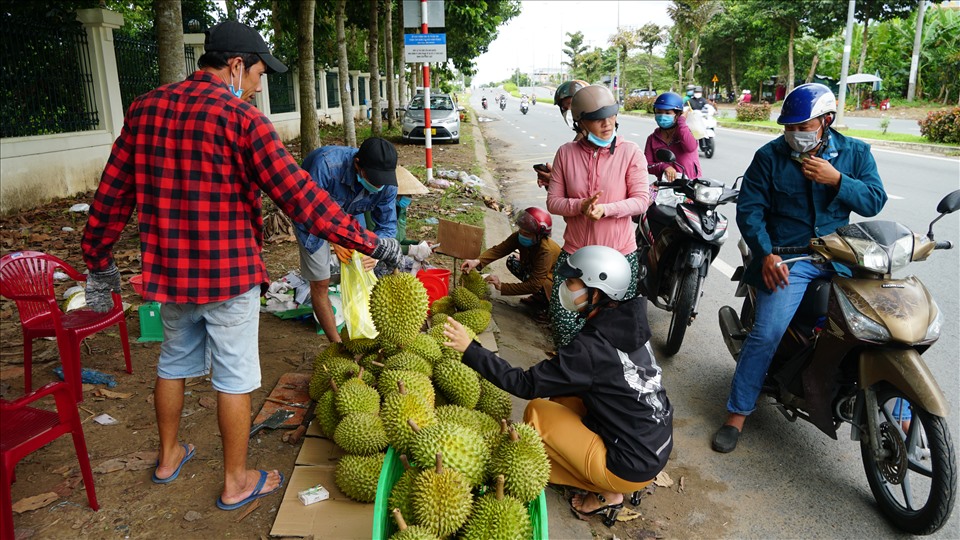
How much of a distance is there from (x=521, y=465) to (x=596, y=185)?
6.77ft

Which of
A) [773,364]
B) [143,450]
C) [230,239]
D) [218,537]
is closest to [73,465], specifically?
[143,450]

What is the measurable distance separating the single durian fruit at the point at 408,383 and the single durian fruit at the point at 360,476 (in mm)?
278

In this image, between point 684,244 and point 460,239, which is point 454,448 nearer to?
point 460,239

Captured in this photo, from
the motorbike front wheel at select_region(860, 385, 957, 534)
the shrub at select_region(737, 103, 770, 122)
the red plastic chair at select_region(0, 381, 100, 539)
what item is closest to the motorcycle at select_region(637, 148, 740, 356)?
the motorbike front wheel at select_region(860, 385, 957, 534)

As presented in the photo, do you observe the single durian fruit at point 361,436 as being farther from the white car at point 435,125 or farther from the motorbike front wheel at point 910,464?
the white car at point 435,125

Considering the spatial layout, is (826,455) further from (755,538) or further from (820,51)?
(820,51)

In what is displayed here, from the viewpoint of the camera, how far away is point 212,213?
2.38m

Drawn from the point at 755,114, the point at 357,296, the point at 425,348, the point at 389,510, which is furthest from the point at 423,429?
the point at 755,114

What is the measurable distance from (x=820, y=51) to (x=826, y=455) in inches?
1793

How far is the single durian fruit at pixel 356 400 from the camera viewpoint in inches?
109

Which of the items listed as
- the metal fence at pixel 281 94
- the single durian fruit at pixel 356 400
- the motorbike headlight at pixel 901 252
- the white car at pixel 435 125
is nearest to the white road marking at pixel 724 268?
the motorbike headlight at pixel 901 252

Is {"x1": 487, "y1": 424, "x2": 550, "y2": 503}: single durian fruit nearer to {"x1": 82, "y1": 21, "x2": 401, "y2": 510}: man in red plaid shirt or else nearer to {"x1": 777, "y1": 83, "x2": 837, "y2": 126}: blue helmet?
{"x1": 82, "y1": 21, "x2": 401, "y2": 510}: man in red plaid shirt

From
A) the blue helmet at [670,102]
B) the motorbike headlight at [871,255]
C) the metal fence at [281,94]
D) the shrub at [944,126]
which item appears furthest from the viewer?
the metal fence at [281,94]

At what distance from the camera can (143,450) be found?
3.02 meters
